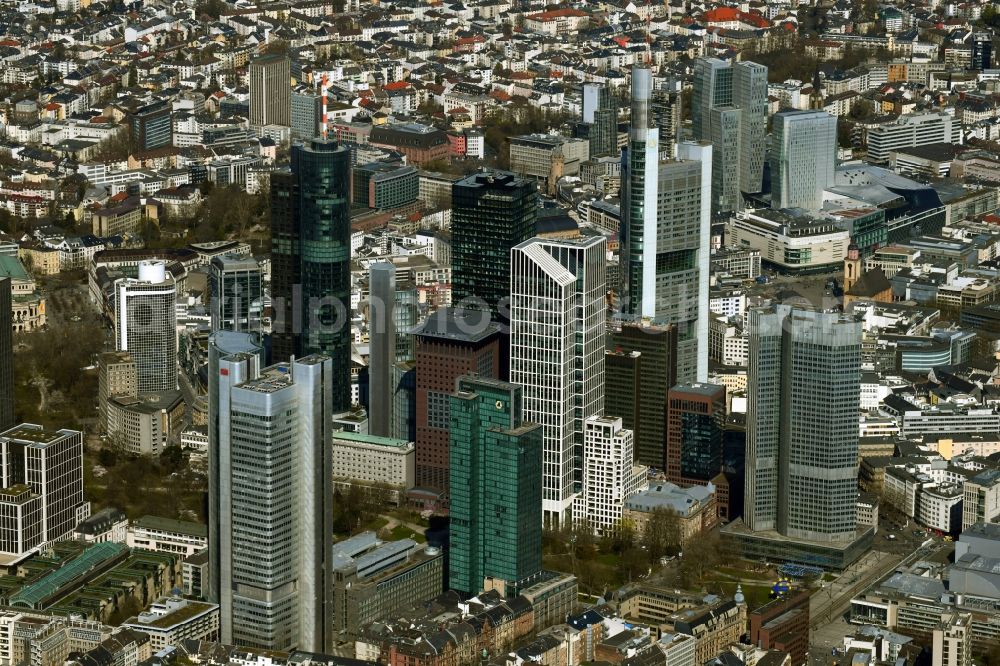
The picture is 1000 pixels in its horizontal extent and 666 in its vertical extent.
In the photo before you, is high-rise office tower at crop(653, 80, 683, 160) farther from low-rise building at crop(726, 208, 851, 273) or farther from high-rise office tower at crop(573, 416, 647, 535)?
high-rise office tower at crop(573, 416, 647, 535)

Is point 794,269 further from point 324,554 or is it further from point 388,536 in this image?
point 324,554

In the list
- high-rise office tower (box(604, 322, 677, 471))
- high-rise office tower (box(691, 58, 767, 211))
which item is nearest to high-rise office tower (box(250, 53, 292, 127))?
high-rise office tower (box(691, 58, 767, 211))

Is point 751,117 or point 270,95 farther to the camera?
point 270,95

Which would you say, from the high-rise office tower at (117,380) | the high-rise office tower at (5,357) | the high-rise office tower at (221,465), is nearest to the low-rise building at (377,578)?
the high-rise office tower at (221,465)

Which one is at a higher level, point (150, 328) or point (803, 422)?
point (150, 328)

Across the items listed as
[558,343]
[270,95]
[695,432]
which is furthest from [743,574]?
[270,95]

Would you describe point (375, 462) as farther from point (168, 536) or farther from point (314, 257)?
point (168, 536)
